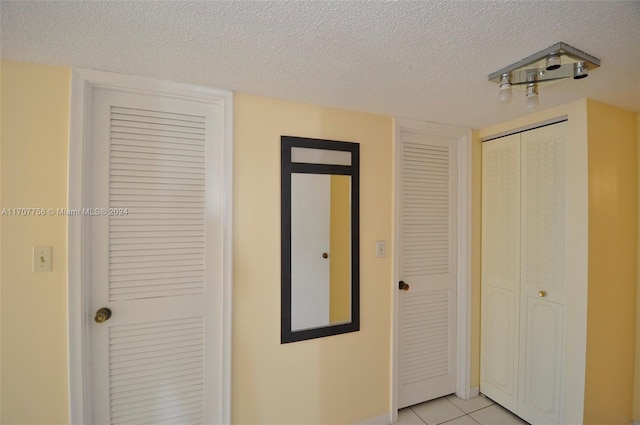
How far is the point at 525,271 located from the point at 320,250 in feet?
4.96

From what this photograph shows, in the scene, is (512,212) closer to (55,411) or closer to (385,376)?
(385,376)

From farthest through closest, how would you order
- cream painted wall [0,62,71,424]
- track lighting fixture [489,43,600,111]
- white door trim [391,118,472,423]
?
1. white door trim [391,118,472,423]
2. cream painted wall [0,62,71,424]
3. track lighting fixture [489,43,600,111]

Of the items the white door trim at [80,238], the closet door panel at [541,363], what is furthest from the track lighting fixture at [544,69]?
the white door trim at [80,238]

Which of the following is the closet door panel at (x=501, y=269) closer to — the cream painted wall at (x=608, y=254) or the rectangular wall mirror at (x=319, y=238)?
the cream painted wall at (x=608, y=254)

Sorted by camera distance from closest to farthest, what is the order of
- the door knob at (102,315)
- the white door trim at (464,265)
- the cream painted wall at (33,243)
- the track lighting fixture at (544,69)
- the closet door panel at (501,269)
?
the track lighting fixture at (544,69)
the cream painted wall at (33,243)
the door knob at (102,315)
the closet door panel at (501,269)
the white door trim at (464,265)

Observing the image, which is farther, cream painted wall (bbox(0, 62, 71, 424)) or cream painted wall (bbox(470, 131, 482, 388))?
cream painted wall (bbox(470, 131, 482, 388))

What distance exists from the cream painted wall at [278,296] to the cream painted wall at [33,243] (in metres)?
0.81

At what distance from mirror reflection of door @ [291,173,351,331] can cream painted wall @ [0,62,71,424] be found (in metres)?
1.16

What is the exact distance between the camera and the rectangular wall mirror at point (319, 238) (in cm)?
173

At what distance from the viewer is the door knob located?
137cm

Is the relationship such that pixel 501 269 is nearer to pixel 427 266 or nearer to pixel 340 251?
pixel 427 266

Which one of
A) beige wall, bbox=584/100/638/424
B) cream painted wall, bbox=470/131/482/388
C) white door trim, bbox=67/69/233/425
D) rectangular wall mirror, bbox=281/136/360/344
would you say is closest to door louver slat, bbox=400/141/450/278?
cream painted wall, bbox=470/131/482/388

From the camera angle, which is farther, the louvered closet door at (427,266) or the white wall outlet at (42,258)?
the louvered closet door at (427,266)

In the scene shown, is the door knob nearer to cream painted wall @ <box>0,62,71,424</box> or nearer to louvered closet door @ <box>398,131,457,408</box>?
cream painted wall @ <box>0,62,71,424</box>
